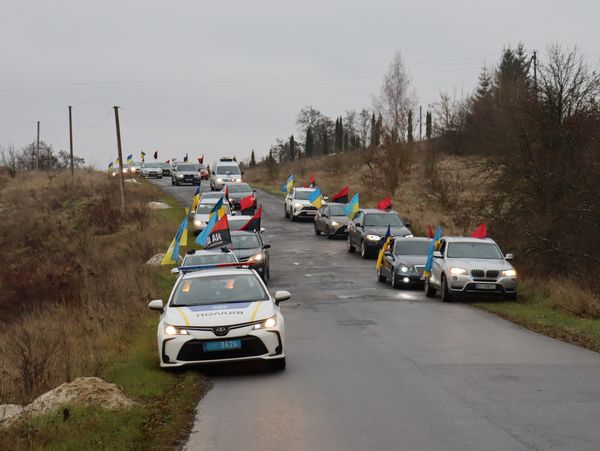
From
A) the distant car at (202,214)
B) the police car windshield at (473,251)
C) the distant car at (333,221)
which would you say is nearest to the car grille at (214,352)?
the police car windshield at (473,251)

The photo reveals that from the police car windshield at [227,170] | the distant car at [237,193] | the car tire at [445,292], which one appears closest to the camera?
the car tire at [445,292]

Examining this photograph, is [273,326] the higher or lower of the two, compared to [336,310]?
higher

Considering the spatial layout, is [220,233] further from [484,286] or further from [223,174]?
[223,174]

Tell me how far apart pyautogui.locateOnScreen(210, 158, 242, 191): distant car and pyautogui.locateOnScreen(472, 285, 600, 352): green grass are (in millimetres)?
40633

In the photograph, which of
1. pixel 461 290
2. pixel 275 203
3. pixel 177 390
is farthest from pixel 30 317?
pixel 275 203

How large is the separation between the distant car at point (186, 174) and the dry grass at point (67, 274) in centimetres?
637

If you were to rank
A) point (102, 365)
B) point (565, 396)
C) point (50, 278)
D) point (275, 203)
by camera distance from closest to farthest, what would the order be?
1. point (565, 396)
2. point (102, 365)
3. point (50, 278)
4. point (275, 203)

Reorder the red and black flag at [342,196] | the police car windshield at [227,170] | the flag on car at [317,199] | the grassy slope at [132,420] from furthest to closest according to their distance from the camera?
the police car windshield at [227,170]
the flag on car at [317,199]
the red and black flag at [342,196]
the grassy slope at [132,420]

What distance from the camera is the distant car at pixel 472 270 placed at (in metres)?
22.1

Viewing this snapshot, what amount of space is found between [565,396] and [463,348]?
4.36 metres

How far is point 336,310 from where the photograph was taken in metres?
21.2

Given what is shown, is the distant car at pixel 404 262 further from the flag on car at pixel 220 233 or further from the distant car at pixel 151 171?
the distant car at pixel 151 171

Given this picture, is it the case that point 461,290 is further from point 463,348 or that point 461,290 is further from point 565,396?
point 565,396

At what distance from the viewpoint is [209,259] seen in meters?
23.8
